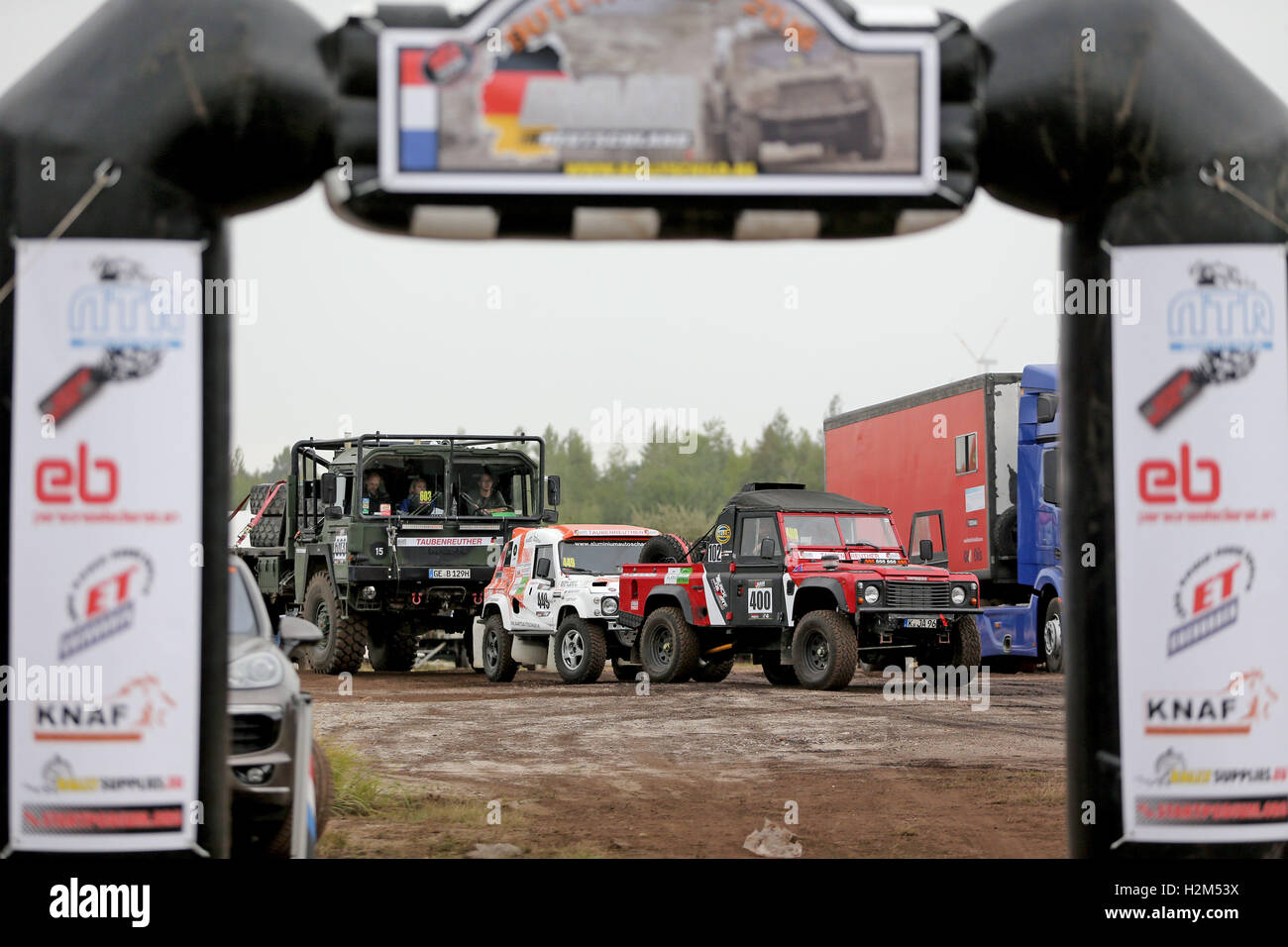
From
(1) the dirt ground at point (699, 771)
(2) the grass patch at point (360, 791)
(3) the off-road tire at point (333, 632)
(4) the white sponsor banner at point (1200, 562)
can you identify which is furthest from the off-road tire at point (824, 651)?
(4) the white sponsor banner at point (1200, 562)

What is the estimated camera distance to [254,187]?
5523 mm

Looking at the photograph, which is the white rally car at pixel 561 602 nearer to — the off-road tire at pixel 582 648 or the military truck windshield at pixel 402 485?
the off-road tire at pixel 582 648

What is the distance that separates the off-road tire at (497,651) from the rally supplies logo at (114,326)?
14274 millimetres

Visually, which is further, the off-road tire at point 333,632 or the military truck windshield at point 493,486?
the military truck windshield at point 493,486

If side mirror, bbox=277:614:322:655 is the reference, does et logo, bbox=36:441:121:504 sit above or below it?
above

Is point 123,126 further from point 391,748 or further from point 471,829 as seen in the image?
point 391,748

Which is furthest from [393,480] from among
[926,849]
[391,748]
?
[926,849]

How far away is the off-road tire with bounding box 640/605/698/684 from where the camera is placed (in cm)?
1781

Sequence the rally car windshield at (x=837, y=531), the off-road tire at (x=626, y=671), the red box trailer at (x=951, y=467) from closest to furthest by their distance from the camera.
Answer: the rally car windshield at (x=837, y=531) → the off-road tire at (x=626, y=671) → the red box trailer at (x=951, y=467)

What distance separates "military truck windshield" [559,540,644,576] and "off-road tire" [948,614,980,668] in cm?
435

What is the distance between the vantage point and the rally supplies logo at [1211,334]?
5.57 meters

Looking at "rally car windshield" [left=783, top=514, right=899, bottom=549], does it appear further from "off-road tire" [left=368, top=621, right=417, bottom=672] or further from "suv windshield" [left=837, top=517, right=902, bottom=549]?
"off-road tire" [left=368, top=621, right=417, bottom=672]

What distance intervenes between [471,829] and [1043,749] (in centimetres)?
523
